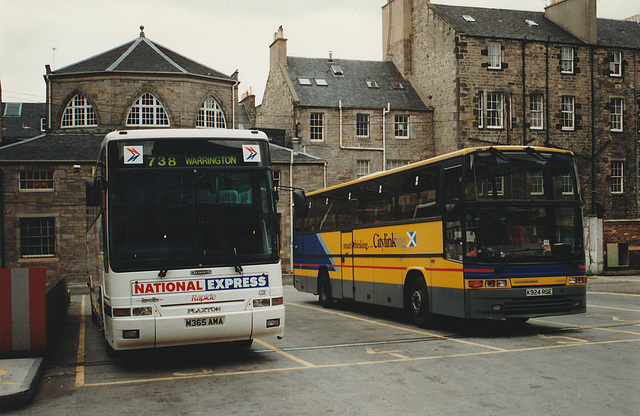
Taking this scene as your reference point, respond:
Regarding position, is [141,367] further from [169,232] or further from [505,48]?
[505,48]

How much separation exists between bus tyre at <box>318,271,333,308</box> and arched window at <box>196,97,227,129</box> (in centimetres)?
2510

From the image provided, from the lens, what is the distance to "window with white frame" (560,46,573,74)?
4650cm

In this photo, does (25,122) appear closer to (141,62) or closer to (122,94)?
(141,62)

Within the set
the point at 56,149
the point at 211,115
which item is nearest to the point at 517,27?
the point at 211,115

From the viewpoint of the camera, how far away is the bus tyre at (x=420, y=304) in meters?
14.0

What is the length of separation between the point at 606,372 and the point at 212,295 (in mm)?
5301

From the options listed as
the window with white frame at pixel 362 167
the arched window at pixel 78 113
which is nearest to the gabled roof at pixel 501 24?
the window with white frame at pixel 362 167

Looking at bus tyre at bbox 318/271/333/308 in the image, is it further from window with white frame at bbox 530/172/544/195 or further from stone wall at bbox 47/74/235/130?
stone wall at bbox 47/74/235/130

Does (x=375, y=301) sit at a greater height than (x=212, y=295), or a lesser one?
lesser

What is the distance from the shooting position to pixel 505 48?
45.2 m

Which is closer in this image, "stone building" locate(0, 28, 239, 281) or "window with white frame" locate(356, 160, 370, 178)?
"stone building" locate(0, 28, 239, 281)

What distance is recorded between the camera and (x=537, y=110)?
1813 inches

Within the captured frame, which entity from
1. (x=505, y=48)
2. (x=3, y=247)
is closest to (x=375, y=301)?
(x=3, y=247)

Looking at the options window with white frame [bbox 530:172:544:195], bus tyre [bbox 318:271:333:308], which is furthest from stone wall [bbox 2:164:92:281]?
window with white frame [bbox 530:172:544:195]
